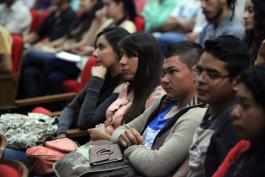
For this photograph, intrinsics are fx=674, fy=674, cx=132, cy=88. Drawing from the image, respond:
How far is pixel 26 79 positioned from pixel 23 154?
2.37 m

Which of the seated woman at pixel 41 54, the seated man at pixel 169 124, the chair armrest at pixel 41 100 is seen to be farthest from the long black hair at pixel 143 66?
the seated woman at pixel 41 54

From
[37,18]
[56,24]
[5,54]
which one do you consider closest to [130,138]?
[5,54]

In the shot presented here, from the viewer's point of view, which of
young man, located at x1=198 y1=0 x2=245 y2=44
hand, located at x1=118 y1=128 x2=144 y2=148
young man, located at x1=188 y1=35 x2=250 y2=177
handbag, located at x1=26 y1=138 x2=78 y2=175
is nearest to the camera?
young man, located at x1=188 y1=35 x2=250 y2=177

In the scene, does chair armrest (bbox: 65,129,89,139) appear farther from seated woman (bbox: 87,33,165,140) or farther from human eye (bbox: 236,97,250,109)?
human eye (bbox: 236,97,250,109)

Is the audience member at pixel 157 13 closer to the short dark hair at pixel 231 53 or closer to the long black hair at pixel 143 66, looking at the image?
the long black hair at pixel 143 66

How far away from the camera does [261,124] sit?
81.4 inches

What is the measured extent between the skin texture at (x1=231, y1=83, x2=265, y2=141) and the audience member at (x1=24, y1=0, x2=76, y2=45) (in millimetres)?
4207

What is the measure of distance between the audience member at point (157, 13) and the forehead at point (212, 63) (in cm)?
370

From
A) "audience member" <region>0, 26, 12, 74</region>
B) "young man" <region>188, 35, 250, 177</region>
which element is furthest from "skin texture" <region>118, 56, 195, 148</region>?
"audience member" <region>0, 26, 12, 74</region>

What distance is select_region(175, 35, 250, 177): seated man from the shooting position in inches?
93.2

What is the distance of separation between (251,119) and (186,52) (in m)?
0.80

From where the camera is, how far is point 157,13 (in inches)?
245

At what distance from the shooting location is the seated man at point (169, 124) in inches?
101

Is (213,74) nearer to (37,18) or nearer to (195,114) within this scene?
(195,114)
